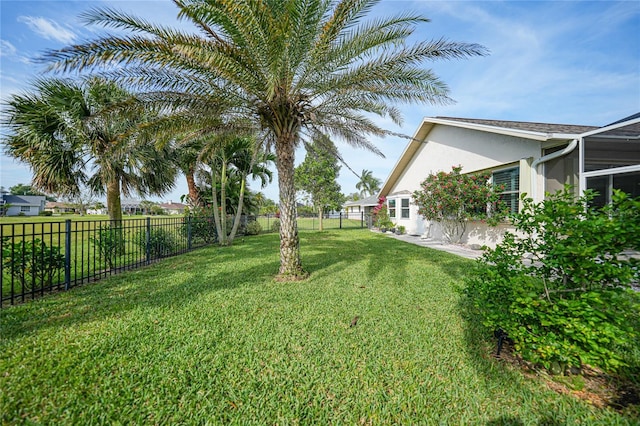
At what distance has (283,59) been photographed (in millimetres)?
4457

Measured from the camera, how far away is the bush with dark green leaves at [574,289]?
189 centimetres

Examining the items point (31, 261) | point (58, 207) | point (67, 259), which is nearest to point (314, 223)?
point (67, 259)

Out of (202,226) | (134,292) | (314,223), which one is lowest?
(134,292)

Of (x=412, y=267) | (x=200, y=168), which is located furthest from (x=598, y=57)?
(x=200, y=168)

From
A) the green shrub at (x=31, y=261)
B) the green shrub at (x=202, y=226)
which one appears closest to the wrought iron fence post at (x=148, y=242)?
the green shrub at (x=31, y=261)

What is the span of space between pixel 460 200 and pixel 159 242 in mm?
11532

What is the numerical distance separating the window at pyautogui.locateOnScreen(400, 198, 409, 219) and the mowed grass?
42.2 feet

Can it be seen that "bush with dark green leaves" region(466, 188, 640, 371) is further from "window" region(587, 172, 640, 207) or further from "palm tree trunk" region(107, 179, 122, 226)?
"palm tree trunk" region(107, 179, 122, 226)

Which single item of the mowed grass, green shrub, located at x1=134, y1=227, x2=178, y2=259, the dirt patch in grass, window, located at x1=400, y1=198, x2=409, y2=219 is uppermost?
window, located at x1=400, y1=198, x2=409, y2=219

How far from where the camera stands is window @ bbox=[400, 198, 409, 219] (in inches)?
667

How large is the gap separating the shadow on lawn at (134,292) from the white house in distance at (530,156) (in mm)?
5997

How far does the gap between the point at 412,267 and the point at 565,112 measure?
1350cm

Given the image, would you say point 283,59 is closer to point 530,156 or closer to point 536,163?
point 536,163

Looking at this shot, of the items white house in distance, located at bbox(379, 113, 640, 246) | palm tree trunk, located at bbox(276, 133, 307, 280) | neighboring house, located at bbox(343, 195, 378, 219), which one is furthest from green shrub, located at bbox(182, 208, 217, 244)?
neighboring house, located at bbox(343, 195, 378, 219)
